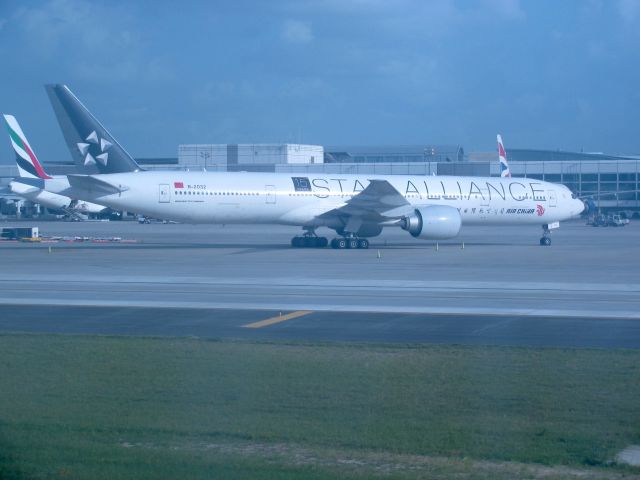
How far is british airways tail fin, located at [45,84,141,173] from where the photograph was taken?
120 ft

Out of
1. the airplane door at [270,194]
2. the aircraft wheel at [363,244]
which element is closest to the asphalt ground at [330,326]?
the airplane door at [270,194]

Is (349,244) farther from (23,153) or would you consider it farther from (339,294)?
(23,153)

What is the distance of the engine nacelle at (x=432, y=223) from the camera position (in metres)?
36.0

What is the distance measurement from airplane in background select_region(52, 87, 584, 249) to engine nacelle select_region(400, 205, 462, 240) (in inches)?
1.7

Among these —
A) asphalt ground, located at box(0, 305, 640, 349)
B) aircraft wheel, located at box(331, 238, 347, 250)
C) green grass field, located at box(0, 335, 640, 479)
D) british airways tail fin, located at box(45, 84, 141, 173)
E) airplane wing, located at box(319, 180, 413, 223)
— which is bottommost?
green grass field, located at box(0, 335, 640, 479)

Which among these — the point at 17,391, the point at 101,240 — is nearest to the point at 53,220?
the point at 101,240

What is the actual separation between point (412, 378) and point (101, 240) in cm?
3788

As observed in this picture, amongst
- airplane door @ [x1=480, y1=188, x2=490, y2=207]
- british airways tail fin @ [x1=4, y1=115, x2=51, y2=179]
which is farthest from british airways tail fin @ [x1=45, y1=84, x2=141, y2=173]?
british airways tail fin @ [x1=4, y1=115, x2=51, y2=179]

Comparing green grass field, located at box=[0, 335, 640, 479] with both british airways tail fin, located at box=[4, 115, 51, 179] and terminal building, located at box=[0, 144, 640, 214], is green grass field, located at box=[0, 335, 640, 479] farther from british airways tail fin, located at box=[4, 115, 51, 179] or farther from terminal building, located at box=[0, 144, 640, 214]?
terminal building, located at box=[0, 144, 640, 214]

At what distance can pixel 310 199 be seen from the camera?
38469 millimetres

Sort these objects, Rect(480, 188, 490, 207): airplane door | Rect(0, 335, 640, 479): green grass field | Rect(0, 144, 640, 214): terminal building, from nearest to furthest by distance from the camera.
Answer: Rect(0, 335, 640, 479): green grass field < Rect(480, 188, 490, 207): airplane door < Rect(0, 144, 640, 214): terminal building

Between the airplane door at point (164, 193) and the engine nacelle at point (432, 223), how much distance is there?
1022cm

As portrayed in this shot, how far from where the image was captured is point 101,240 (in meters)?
45.8

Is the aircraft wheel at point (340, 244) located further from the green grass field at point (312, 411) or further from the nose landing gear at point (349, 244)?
the green grass field at point (312, 411)
